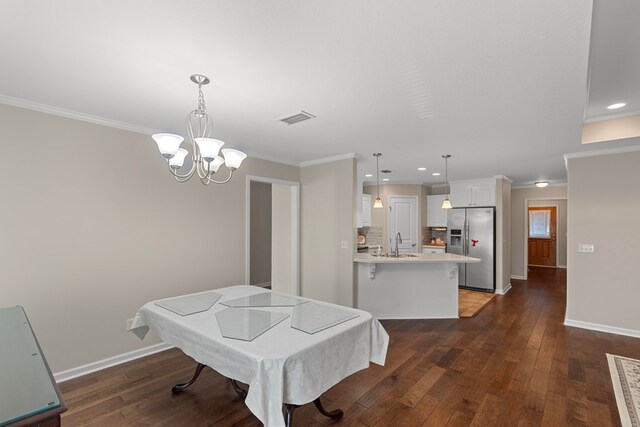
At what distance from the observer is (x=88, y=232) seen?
9.29 feet

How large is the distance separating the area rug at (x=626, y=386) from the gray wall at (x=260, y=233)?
5147 millimetres

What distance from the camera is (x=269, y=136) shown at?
135 inches

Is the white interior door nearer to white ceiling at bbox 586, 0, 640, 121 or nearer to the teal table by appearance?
white ceiling at bbox 586, 0, 640, 121

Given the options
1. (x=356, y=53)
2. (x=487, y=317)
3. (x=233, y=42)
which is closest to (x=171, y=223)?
(x=233, y=42)

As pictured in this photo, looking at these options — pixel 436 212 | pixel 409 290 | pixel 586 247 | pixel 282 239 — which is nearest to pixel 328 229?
pixel 282 239

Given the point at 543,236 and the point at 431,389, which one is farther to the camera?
the point at 543,236

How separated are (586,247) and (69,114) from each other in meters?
6.08

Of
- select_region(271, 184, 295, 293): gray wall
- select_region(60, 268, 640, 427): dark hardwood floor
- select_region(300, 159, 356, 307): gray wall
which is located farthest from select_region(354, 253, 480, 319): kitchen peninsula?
select_region(271, 184, 295, 293): gray wall

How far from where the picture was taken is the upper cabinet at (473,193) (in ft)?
20.4

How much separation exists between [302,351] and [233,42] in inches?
65.9

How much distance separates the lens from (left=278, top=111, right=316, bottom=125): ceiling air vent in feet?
8.93

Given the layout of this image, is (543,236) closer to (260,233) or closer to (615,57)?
(260,233)

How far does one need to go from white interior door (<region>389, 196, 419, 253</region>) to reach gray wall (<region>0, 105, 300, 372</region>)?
15.3 feet

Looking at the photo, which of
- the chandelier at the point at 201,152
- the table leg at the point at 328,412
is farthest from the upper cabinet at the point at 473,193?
the chandelier at the point at 201,152
